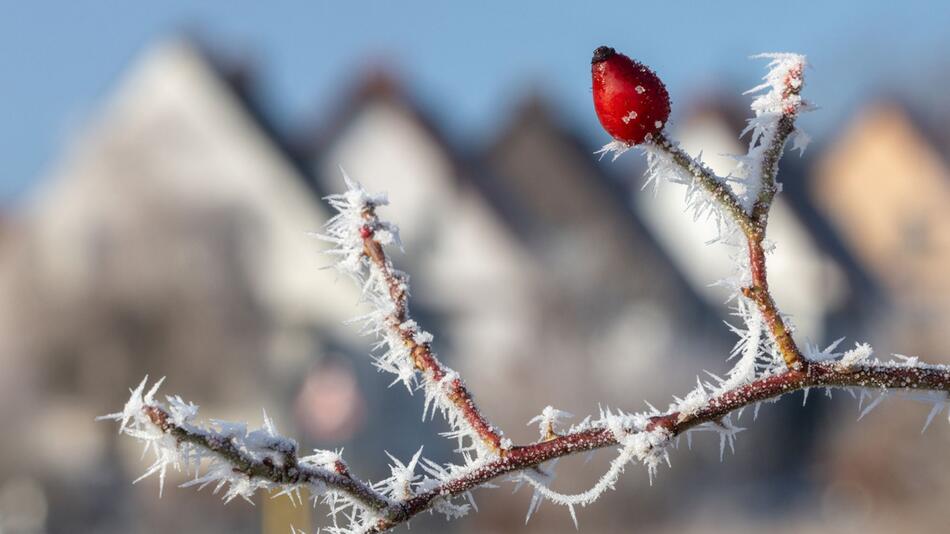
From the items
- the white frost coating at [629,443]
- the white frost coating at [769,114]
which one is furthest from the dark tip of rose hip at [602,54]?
the white frost coating at [629,443]

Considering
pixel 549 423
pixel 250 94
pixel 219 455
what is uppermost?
pixel 250 94

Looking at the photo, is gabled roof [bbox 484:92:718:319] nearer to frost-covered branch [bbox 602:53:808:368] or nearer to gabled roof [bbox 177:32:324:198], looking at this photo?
gabled roof [bbox 177:32:324:198]

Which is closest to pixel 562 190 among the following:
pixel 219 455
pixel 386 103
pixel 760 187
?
pixel 386 103

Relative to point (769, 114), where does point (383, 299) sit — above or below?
below

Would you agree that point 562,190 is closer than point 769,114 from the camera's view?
No

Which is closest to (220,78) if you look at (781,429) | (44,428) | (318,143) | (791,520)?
(318,143)

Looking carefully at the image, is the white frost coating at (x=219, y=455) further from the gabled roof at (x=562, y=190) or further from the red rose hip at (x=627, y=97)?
the gabled roof at (x=562, y=190)

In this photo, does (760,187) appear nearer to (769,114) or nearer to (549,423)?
(769,114)
